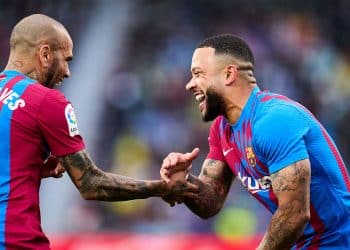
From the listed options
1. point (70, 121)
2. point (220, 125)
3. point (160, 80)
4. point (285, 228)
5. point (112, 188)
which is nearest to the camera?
point (70, 121)

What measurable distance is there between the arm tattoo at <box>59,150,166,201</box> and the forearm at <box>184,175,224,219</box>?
639mm

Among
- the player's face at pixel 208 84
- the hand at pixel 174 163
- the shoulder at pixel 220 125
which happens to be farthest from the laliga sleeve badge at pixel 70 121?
the shoulder at pixel 220 125

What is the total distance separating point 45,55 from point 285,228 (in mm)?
1716

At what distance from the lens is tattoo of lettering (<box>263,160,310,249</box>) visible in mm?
4910

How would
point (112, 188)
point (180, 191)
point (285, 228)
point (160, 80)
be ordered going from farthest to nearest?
1. point (160, 80)
2. point (180, 191)
3. point (112, 188)
4. point (285, 228)

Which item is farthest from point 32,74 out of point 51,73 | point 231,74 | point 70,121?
point 231,74

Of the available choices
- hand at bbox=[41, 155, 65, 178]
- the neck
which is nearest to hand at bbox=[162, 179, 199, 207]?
the neck

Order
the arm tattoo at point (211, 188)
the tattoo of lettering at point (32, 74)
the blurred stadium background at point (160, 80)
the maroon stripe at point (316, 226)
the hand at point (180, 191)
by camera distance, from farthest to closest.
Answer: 1. the blurred stadium background at point (160, 80)
2. the arm tattoo at point (211, 188)
3. the hand at point (180, 191)
4. the maroon stripe at point (316, 226)
5. the tattoo of lettering at point (32, 74)

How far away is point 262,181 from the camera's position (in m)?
5.35

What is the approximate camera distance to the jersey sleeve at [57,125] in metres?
4.75

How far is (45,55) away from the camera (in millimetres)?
5043

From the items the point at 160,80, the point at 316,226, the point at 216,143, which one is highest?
the point at 216,143

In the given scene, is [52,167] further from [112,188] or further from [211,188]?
[211,188]

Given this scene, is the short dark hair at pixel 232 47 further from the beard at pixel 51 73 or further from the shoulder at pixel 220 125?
the beard at pixel 51 73
